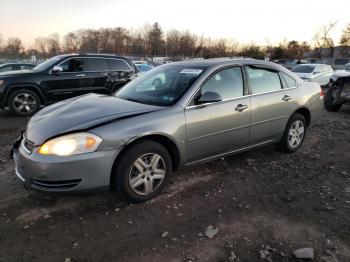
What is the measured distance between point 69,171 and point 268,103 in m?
3.00

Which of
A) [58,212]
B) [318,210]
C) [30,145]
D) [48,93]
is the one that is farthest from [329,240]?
[48,93]

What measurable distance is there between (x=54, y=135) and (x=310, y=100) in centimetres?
422

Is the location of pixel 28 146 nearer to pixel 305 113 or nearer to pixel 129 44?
pixel 305 113

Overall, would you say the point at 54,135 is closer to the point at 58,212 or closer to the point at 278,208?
the point at 58,212

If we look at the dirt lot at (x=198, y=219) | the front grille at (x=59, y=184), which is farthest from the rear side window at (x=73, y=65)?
the front grille at (x=59, y=184)

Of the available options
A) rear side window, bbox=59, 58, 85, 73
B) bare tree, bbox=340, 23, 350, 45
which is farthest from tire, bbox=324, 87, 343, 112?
bare tree, bbox=340, 23, 350, 45

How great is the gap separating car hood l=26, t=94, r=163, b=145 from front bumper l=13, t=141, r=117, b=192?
0.25 meters

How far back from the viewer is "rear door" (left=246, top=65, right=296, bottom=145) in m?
4.59

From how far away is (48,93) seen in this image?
862 cm

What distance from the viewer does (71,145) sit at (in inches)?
125

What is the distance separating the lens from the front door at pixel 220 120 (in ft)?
12.8

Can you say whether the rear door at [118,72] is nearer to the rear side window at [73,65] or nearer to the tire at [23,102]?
the rear side window at [73,65]

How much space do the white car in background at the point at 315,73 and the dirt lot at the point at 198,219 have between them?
12.5 meters

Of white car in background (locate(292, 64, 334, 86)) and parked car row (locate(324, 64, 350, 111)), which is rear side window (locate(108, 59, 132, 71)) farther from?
white car in background (locate(292, 64, 334, 86))
